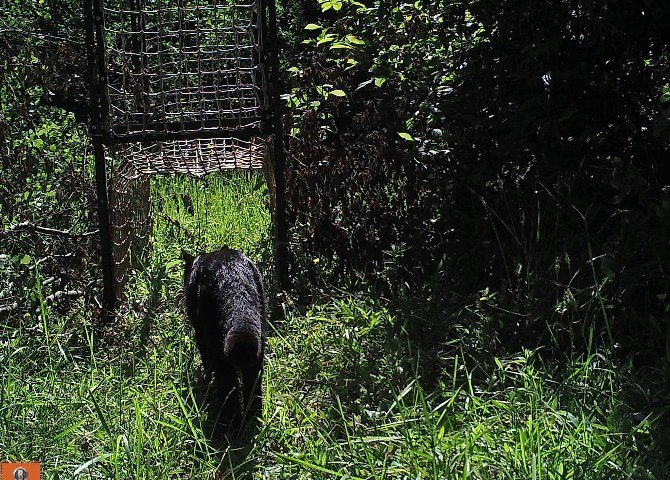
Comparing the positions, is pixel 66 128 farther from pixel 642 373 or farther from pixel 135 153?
pixel 642 373

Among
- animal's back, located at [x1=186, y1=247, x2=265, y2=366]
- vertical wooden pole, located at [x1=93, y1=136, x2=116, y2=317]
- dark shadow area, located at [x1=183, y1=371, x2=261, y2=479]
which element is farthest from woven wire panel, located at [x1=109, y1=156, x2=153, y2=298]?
dark shadow area, located at [x1=183, y1=371, x2=261, y2=479]

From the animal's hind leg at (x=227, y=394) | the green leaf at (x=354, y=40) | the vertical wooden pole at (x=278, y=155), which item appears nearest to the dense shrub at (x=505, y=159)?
the green leaf at (x=354, y=40)

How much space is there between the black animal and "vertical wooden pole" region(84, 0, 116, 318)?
0.75 meters

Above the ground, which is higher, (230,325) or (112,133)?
(112,133)

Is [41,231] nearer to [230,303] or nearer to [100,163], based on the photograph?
[100,163]

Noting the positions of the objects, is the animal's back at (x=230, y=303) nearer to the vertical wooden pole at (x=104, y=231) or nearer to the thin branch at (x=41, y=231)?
the vertical wooden pole at (x=104, y=231)

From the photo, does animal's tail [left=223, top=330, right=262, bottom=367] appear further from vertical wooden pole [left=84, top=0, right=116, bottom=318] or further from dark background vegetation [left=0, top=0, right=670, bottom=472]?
vertical wooden pole [left=84, top=0, right=116, bottom=318]

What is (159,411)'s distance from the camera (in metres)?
3.39

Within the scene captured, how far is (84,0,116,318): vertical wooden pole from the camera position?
15.6 ft

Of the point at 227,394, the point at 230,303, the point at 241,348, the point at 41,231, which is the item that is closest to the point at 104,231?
the point at 41,231

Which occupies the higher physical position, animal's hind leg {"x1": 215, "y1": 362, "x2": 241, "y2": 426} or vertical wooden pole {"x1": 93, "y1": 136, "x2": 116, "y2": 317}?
vertical wooden pole {"x1": 93, "y1": 136, "x2": 116, "y2": 317}

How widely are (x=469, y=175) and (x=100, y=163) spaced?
2155 millimetres

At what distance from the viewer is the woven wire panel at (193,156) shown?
6334mm

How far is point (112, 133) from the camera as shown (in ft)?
16.1
